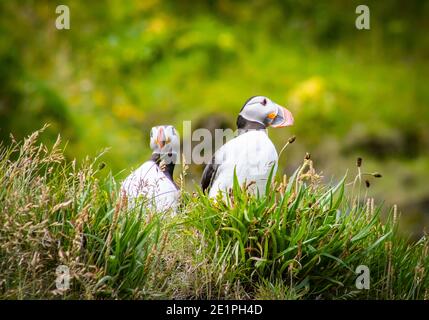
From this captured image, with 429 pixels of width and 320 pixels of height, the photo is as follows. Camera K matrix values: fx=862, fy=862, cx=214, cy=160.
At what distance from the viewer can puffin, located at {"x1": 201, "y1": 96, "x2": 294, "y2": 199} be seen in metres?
3.86

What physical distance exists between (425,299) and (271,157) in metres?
0.94

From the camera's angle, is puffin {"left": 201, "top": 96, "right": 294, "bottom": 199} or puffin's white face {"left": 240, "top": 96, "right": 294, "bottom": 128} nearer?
puffin {"left": 201, "top": 96, "right": 294, "bottom": 199}

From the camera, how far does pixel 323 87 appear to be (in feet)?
30.0

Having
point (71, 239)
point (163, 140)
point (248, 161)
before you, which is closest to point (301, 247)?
point (248, 161)

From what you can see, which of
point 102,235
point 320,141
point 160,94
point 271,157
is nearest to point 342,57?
point 320,141

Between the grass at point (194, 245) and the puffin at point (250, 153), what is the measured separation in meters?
0.32

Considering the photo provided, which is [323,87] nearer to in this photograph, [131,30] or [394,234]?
[131,30]

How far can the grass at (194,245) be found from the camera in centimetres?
305

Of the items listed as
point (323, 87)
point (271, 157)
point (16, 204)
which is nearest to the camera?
point (16, 204)

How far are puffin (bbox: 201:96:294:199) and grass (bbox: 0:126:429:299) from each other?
0.32 m

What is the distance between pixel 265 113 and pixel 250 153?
0.74 feet

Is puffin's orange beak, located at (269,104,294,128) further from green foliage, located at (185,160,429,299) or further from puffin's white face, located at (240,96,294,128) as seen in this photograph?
green foliage, located at (185,160,429,299)

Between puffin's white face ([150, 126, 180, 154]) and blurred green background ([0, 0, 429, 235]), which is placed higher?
blurred green background ([0, 0, 429, 235])

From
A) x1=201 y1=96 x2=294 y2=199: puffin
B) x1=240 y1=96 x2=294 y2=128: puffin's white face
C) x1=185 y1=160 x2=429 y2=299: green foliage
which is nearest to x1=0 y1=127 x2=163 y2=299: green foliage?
x1=185 y1=160 x2=429 y2=299: green foliage
